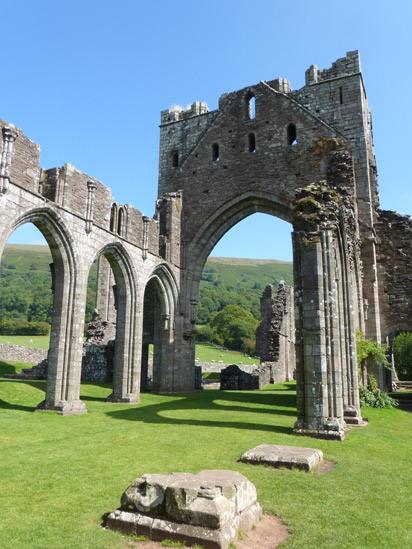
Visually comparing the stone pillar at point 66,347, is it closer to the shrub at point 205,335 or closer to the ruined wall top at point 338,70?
the ruined wall top at point 338,70

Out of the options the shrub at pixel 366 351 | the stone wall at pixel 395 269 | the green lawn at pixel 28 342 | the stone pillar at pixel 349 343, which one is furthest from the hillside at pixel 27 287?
the stone pillar at pixel 349 343

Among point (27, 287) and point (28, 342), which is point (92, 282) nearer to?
point (27, 287)

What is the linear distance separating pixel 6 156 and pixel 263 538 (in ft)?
30.9

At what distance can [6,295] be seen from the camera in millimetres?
72188

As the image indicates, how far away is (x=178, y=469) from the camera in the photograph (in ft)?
17.7

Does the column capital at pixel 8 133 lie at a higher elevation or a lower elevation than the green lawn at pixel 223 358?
higher

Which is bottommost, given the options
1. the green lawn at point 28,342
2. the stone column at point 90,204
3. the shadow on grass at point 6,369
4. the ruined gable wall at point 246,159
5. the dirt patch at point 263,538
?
the dirt patch at point 263,538

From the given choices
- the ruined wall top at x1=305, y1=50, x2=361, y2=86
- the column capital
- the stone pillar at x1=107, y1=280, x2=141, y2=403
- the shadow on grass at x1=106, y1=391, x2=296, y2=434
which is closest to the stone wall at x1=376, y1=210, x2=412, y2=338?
the shadow on grass at x1=106, y1=391, x2=296, y2=434

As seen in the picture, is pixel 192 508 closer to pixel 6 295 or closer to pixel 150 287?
pixel 150 287

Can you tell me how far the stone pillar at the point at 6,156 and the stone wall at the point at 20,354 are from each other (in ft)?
62.4

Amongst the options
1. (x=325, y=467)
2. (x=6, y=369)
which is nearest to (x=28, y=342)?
(x=6, y=369)

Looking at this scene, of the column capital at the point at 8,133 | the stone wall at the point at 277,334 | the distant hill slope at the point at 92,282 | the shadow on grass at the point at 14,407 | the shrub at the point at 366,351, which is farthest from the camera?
the distant hill slope at the point at 92,282

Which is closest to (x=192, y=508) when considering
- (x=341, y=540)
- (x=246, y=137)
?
(x=341, y=540)

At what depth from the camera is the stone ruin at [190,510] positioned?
129 inches
